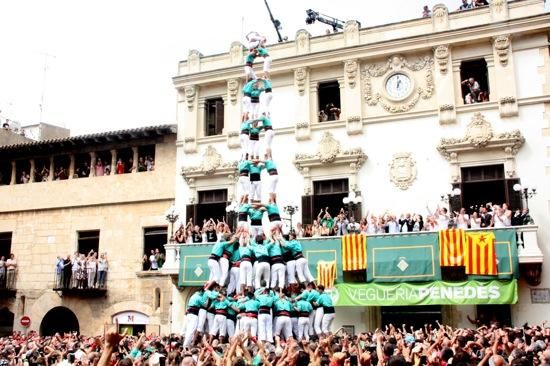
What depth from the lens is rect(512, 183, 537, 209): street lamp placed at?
21859 mm

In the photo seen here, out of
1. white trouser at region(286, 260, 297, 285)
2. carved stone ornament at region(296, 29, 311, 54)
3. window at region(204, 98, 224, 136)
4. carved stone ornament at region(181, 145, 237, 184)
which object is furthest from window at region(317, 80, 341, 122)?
white trouser at region(286, 260, 297, 285)

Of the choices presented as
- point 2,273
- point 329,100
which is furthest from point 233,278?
point 2,273

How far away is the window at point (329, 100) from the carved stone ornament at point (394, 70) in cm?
145

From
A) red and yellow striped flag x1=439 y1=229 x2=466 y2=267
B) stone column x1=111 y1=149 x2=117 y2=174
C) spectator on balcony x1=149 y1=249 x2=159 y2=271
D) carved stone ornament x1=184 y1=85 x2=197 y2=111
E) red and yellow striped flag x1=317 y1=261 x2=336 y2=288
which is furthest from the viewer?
stone column x1=111 y1=149 x2=117 y2=174

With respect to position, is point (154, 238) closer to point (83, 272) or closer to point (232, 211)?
point (83, 272)

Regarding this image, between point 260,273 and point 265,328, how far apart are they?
150cm

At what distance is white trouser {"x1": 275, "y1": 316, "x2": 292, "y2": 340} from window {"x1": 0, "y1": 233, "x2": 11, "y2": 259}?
73.4 feet

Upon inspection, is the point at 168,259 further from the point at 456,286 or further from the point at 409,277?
the point at 456,286

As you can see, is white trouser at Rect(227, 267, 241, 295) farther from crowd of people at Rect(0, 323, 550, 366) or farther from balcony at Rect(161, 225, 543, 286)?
balcony at Rect(161, 225, 543, 286)

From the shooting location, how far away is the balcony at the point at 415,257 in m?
20.6

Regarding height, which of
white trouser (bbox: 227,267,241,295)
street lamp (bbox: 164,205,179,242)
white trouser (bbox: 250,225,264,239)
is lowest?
white trouser (bbox: 227,267,241,295)

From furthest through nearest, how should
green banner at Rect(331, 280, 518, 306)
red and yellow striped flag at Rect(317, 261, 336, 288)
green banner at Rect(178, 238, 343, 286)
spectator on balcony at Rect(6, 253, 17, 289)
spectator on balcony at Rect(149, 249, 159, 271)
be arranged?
1. spectator on balcony at Rect(6, 253, 17, 289)
2. spectator on balcony at Rect(149, 249, 159, 271)
3. green banner at Rect(178, 238, 343, 286)
4. red and yellow striped flag at Rect(317, 261, 336, 288)
5. green banner at Rect(331, 280, 518, 306)

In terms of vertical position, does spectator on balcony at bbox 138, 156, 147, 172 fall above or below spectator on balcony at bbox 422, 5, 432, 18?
below

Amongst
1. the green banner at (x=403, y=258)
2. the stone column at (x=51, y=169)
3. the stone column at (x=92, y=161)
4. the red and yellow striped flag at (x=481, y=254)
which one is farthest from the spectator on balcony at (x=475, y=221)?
the stone column at (x=51, y=169)
